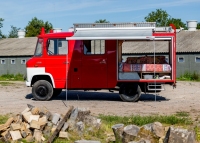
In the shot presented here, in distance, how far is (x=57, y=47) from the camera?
1677 centimetres

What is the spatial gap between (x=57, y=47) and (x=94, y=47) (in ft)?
4.70

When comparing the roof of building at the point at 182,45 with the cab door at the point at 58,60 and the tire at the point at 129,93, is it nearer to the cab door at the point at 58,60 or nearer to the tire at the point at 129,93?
the tire at the point at 129,93

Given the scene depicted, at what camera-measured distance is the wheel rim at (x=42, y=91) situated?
17109 mm

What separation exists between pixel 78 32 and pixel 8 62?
29012mm

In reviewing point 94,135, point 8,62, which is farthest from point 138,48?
point 94,135

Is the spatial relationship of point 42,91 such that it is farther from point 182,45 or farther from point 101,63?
point 182,45

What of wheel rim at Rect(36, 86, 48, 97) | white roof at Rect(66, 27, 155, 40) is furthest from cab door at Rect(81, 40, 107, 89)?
wheel rim at Rect(36, 86, 48, 97)

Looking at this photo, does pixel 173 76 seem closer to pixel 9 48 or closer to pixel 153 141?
pixel 153 141

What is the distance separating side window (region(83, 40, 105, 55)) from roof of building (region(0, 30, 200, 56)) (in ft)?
41.7

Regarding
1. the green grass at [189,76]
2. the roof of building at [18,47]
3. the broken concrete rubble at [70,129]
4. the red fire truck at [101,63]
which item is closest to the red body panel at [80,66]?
the red fire truck at [101,63]

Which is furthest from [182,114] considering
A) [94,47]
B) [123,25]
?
[94,47]

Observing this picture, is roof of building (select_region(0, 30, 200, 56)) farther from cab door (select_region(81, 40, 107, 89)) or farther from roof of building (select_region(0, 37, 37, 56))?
cab door (select_region(81, 40, 107, 89))

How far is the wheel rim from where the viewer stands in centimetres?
1711

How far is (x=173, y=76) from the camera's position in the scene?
1606cm
